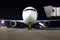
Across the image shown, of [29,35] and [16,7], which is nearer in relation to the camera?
[29,35]

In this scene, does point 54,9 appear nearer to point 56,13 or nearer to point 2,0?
point 56,13

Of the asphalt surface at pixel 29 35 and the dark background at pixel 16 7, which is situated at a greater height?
the dark background at pixel 16 7

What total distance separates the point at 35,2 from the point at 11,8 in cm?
572

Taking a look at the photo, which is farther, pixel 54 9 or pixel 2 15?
pixel 2 15

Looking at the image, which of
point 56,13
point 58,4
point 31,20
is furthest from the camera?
point 58,4

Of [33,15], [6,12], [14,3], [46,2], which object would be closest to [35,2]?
[46,2]

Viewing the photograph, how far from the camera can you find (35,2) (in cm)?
3488

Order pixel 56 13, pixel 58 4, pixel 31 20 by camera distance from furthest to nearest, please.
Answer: pixel 58 4
pixel 56 13
pixel 31 20

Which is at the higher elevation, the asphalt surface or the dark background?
the dark background

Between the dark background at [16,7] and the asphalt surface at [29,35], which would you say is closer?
the asphalt surface at [29,35]

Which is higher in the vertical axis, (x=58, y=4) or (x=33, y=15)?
(x=58, y=4)

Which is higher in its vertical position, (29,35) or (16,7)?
(16,7)

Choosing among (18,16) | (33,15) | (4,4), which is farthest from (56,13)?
(4,4)

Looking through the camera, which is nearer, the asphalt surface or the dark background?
the asphalt surface
